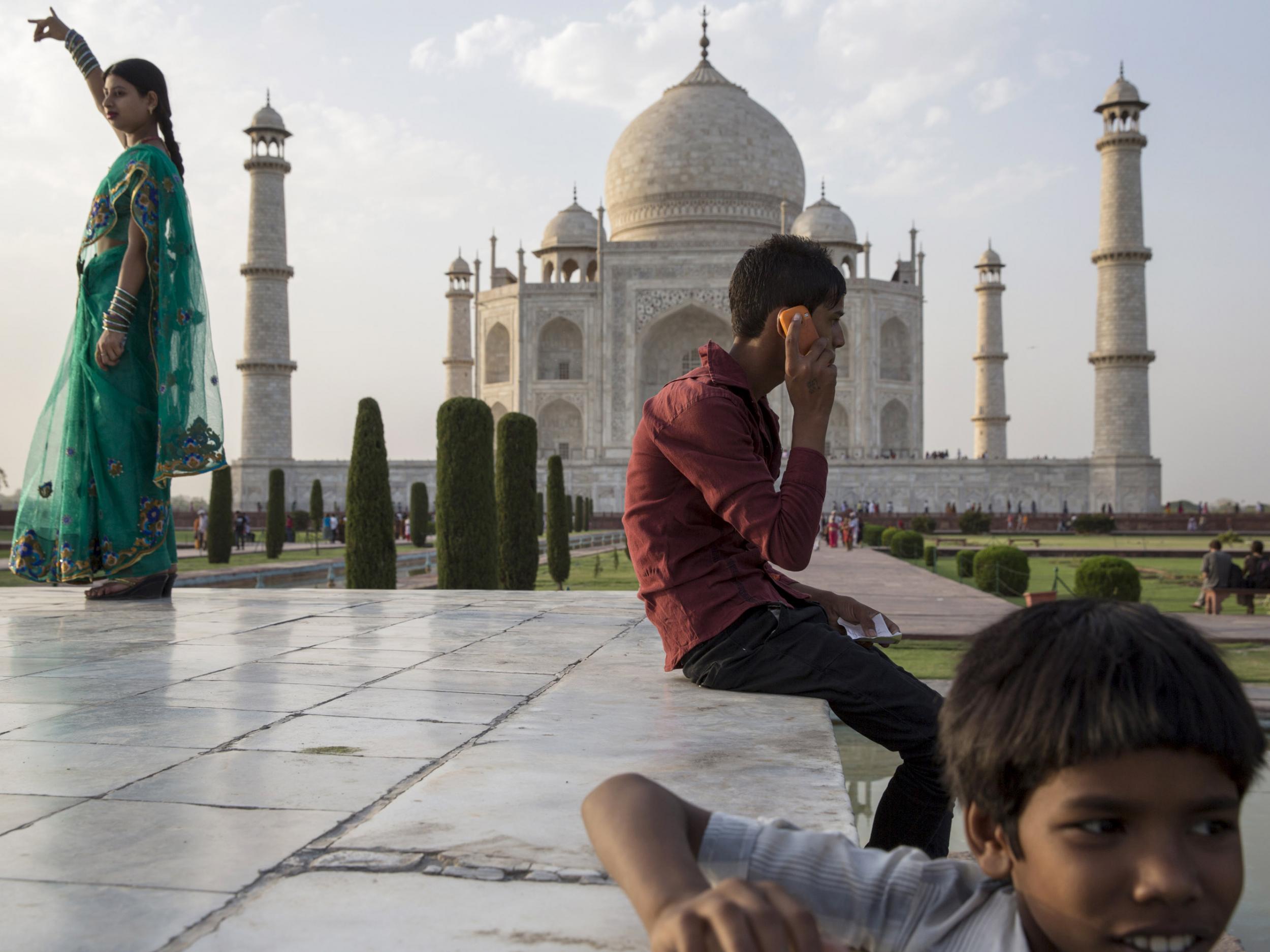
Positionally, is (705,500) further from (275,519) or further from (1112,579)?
(275,519)

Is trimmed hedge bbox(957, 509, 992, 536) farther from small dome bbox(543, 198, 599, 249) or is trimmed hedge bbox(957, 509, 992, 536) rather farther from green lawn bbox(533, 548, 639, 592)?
small dome bbox(543, 198, 599, 249)

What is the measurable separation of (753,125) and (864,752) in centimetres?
2626

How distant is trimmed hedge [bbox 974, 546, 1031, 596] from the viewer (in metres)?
8.84

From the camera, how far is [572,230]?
29.0 meters

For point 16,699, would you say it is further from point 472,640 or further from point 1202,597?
point 1202,597

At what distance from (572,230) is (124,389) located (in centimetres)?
2636

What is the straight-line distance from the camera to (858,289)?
2628cm

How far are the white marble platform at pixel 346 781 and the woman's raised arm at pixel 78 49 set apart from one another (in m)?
1.85

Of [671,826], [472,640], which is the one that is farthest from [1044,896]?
[472,640]

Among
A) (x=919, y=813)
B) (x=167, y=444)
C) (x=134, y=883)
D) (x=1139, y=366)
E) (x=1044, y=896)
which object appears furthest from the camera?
(x=1139, y=366)

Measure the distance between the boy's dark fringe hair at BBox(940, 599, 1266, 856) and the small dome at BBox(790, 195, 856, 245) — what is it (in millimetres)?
26704

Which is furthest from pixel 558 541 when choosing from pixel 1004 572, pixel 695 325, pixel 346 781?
pixel 695 325

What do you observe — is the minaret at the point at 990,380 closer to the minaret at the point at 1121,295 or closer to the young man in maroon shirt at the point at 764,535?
the minaret at the point at 1121,295

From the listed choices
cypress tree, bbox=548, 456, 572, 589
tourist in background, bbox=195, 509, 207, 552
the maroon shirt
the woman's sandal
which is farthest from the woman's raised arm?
tourist in background, bbox=195, 509, 207, 552
